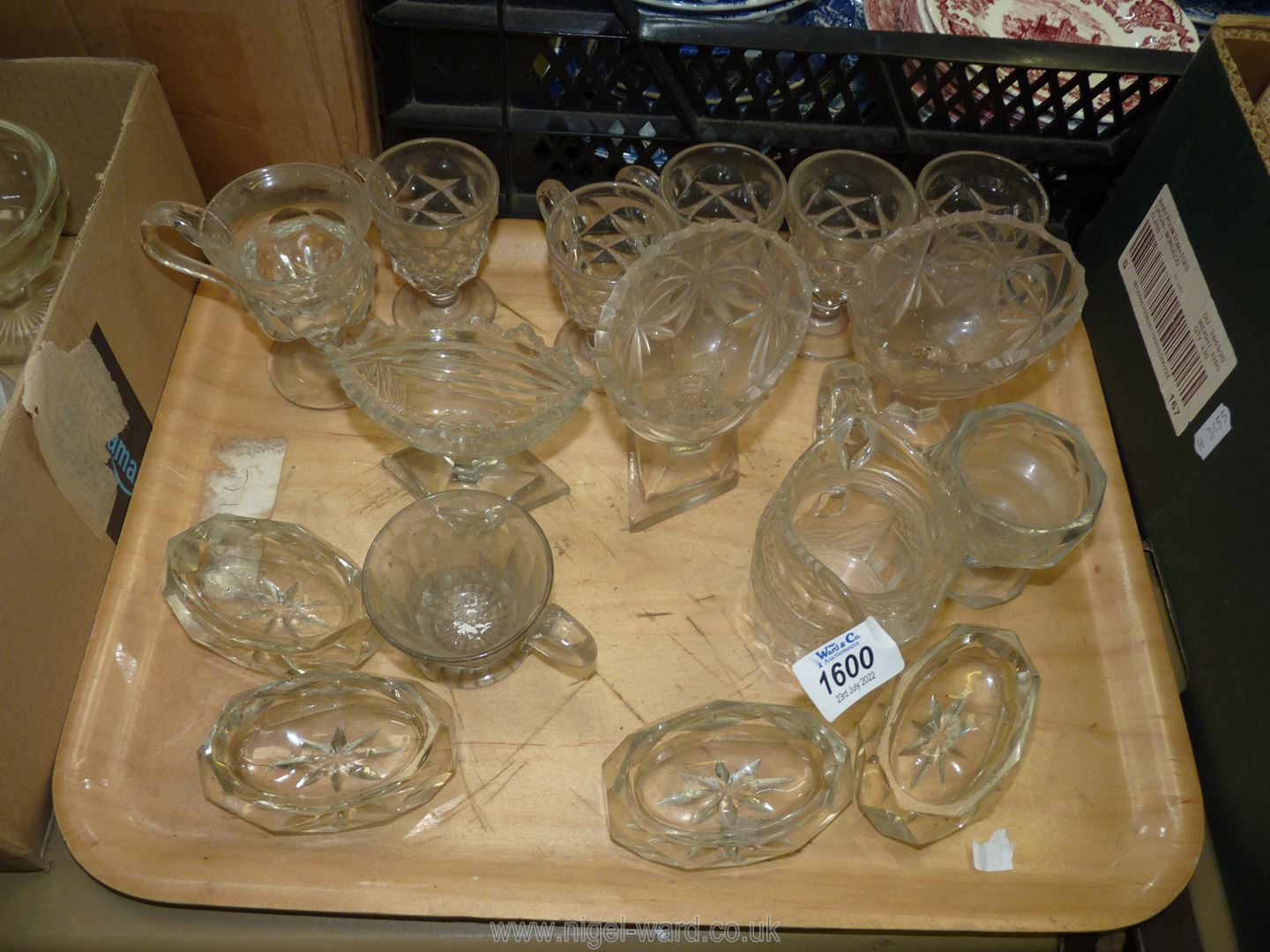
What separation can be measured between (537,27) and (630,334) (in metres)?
0.23

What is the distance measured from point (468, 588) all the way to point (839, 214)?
42 cm

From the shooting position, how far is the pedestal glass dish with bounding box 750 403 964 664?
635mm

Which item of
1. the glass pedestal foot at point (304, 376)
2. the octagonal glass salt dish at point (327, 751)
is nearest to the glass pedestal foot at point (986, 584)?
the octagonal glass salt dish at point (327, 751)

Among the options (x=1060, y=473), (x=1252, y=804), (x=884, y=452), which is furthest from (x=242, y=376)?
(x=1252, y=804)

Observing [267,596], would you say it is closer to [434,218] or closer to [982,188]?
[434,218]

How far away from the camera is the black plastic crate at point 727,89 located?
0.75 meters

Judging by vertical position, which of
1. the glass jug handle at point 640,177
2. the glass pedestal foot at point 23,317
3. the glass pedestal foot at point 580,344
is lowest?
the glass pedestal foot at point 580,344

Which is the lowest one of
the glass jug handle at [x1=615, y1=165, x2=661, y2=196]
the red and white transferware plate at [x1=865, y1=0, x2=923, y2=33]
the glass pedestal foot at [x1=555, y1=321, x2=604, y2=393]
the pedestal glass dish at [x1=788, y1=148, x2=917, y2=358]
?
the glass pedestal foot at [x1=555, y1=321, x2=604, y2=393]

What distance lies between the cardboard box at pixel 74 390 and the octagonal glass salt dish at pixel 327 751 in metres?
0.11

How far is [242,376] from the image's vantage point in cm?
81

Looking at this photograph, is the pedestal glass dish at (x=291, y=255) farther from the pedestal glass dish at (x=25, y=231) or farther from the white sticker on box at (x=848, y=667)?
the white sticker on box at (x=848, y=667)

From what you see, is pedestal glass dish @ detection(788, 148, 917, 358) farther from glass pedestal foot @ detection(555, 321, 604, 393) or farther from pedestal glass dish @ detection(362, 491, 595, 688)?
pedestal glass dish @ detection(362, 491, 595, 688)

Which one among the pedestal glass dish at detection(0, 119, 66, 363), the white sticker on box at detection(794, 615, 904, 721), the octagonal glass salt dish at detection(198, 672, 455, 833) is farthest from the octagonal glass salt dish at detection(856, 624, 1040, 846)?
the pedestal glass dish at detection(0, 119, 66, 363)

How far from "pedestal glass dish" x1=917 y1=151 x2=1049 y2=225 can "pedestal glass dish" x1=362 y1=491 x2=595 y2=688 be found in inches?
16.6
